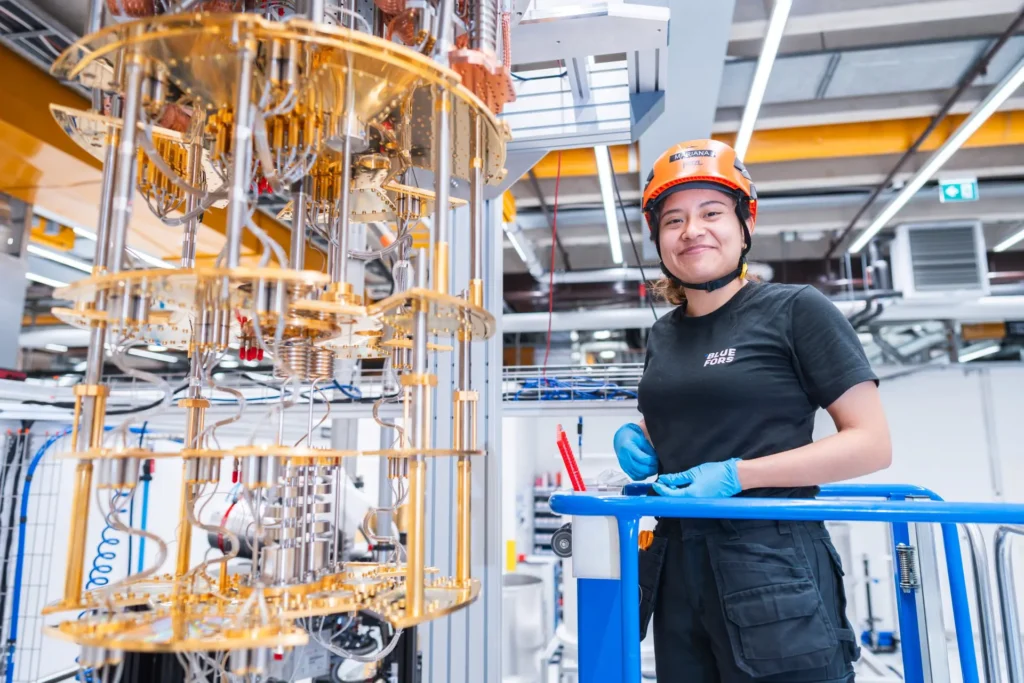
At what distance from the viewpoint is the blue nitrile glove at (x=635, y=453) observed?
1491mm

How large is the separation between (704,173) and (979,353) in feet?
26.0

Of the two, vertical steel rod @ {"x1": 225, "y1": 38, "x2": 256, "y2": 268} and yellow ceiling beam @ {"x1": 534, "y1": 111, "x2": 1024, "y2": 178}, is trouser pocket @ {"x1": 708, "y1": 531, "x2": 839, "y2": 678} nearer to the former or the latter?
vertical steel rod @ {"x1": 225, "y1": 38, "x2": 256, "y2": 268}

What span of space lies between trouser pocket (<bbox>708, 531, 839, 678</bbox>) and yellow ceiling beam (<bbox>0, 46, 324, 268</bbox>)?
80.1 inches

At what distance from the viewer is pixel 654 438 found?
1.41 metres

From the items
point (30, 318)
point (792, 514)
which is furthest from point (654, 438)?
point (30, 318)

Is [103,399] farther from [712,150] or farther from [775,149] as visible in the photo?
[775,149]

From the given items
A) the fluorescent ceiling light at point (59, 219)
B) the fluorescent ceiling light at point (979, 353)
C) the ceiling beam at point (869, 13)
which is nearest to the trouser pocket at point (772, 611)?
the ceiling beam at point (869, 13)

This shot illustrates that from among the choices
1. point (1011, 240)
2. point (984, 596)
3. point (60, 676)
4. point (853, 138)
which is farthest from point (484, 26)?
point (1011, 240)

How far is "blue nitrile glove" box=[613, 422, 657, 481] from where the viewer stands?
149cm

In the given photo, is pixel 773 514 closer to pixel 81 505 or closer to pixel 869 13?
pixel 81 505

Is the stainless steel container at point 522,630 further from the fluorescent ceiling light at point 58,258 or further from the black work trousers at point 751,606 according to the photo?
the fluorescent ceiling light at point 58,258

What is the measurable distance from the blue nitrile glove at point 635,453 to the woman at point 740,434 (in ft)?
0.19

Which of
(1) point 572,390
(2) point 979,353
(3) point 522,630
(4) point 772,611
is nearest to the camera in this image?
(4) point 772,611

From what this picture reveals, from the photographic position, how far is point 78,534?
852 millimetres
